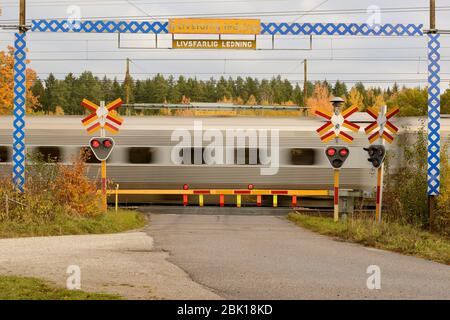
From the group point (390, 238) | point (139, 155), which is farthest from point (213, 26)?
point (139, 155)

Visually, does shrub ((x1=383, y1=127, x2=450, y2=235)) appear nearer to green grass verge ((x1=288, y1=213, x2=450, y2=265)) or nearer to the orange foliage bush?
green grass verge ((x1=288, y1=213, x2=450, y2=265))

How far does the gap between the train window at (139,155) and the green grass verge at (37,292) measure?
57.8 ft

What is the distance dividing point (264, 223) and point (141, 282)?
11.6 metres

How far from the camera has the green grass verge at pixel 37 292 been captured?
7.51m

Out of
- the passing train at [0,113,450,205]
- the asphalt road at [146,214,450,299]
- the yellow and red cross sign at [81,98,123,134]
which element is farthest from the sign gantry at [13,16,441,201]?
the passing train at [0,113,450,205]

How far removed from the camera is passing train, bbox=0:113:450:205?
26.0 meters

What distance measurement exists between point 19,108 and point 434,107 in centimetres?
1066

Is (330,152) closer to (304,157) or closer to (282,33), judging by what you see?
(282,33)

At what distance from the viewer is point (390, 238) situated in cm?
1400

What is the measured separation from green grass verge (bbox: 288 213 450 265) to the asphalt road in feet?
1.50

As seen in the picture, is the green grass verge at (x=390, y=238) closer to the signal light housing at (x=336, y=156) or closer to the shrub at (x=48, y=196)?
the signal light housing at (x=336, y=156)
